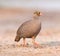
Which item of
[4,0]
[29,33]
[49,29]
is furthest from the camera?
[4,0]

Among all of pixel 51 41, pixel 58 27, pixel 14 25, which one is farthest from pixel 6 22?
pixel 51 41

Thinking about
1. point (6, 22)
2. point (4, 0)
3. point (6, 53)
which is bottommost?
point (6, 53)

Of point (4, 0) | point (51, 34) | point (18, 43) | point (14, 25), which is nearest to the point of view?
point (18, 43)

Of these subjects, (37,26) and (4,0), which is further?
(4,0)

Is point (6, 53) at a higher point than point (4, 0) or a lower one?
lower

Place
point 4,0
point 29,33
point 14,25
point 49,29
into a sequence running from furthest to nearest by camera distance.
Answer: point 4,0, point 14,25, point 49,29, point 29,33

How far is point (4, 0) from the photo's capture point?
46.3 meters

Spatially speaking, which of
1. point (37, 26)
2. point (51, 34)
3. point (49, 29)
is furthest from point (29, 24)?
point (49, 29)

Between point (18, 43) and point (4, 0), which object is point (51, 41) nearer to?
point (18, 43)

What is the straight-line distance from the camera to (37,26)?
14516 millimetres

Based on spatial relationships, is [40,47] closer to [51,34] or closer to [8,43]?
[8,43]

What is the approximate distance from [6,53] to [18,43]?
204cm

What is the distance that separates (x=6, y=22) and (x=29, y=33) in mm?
10492

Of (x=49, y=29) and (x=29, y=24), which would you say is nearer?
(x=29, y=24)
